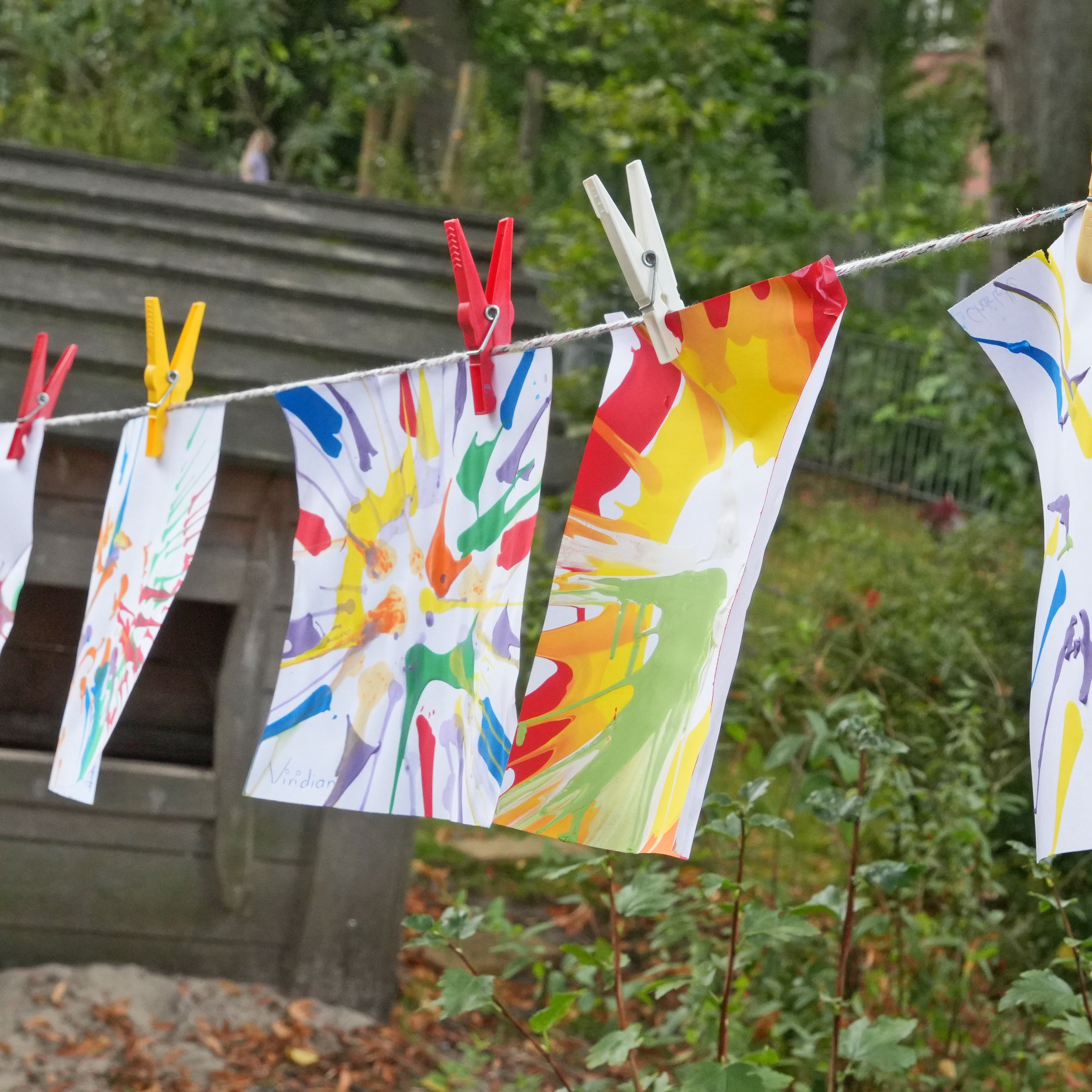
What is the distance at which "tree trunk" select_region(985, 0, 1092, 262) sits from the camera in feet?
12.1

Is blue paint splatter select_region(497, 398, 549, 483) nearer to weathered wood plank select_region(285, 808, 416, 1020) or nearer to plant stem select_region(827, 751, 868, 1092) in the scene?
plant stem select_region(827, 751, 868, 1092)

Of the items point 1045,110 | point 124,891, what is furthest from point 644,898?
point 1045,110

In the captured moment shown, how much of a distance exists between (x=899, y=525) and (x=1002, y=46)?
14.7 feet

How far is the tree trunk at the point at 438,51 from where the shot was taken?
29.3ft

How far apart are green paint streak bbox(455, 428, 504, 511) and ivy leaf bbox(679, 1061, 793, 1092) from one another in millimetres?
730

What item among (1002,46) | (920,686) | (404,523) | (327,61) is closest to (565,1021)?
(920,686)

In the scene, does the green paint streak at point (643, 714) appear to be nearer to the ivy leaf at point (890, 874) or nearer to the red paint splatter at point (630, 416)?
the red paint splatter at point (630, 416)

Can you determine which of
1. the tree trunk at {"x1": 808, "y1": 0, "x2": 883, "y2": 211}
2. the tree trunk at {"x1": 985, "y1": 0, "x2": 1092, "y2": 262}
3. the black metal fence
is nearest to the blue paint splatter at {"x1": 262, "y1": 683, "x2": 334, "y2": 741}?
the tree trunk at {"x1": 985, "y1": 0, "x2": 1092, "y2": 262}

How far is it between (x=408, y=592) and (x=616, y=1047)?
638mm

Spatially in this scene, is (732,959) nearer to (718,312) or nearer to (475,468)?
(475,468)

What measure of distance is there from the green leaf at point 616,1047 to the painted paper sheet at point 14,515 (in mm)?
965

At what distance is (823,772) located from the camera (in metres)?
2.12

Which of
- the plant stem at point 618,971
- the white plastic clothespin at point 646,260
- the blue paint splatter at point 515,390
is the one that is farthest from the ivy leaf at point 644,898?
the white plastic clothespin at point 646,260

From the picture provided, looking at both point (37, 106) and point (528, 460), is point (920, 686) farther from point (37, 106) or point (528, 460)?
point (37, 106)
